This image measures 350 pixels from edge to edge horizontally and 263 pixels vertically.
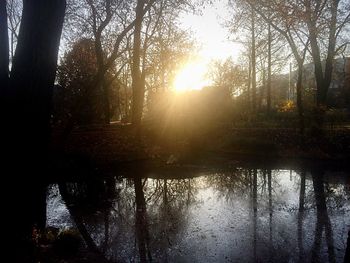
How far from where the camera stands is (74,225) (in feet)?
28.1

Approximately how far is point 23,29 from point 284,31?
18.8 metres

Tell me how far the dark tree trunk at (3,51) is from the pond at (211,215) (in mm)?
3753

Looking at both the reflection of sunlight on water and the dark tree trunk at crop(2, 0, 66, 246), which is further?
the reflection of sunlight on water

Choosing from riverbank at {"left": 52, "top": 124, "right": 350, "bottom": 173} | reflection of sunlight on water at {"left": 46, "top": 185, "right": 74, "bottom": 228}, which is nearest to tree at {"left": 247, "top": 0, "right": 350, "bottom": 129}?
riverbank at {"left": 52, "top": 124, "right": 350, "bottom": 173}

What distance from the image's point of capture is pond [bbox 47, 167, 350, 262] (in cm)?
682

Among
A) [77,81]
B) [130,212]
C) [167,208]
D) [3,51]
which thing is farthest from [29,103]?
[77,81]

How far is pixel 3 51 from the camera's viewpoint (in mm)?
5594

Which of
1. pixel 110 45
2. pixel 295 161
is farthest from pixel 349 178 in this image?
pixel 110 45

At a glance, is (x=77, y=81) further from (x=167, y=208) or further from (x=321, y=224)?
(x=321, y=224)

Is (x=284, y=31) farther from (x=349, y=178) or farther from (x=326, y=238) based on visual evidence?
(x=326, y=238)

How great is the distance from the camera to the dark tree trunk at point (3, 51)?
521 cm

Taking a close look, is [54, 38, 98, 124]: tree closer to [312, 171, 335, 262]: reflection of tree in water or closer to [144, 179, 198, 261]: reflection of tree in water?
[144, 179, 198, 261]: reflection of tree in water

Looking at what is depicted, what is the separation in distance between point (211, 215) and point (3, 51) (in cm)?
642

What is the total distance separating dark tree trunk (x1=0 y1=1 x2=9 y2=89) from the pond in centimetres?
375
